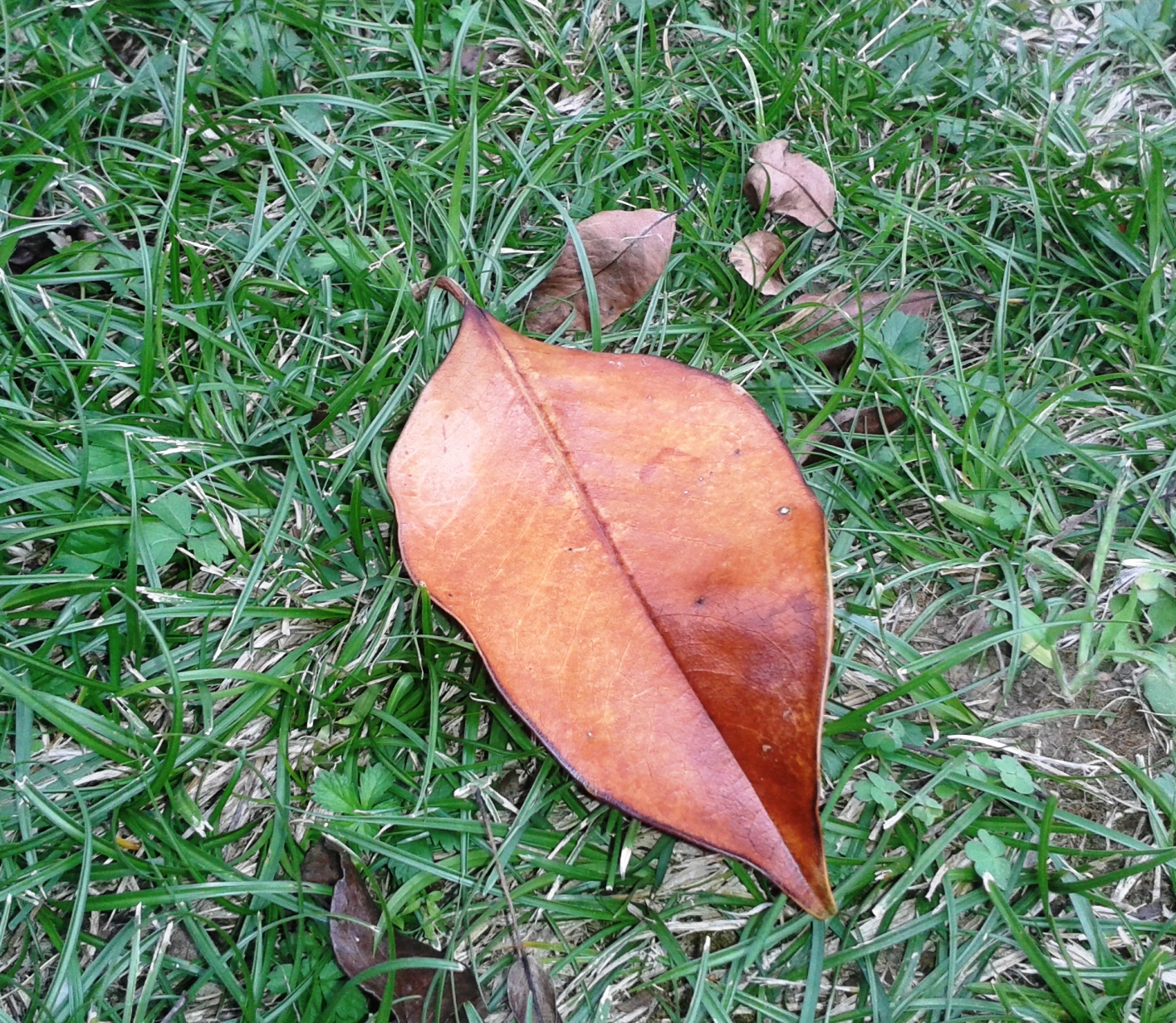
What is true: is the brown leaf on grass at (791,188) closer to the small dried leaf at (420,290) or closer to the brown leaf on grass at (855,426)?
the brown leaf on grass at (855,426)

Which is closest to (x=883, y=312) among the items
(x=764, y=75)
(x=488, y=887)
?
(x=764, y=75)

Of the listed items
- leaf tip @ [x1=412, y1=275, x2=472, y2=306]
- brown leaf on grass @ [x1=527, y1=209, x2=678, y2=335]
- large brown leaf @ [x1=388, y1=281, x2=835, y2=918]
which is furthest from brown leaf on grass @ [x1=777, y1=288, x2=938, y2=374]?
leaf tip @ [x1=412, y1=275, x2=472, y2=306]

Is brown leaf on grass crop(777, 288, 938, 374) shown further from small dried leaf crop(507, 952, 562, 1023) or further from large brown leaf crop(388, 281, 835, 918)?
small dried leaf crop(507, 952, 562, 1023)

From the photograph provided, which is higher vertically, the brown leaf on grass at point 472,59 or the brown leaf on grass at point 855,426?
the brown leaf on grass at point 472,59

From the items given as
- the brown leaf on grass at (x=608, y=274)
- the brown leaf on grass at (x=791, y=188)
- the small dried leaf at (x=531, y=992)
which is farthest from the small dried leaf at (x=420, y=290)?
the small dried leaf at (x=531, y=992)

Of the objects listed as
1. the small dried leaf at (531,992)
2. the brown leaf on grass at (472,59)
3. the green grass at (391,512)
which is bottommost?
the small dried leaf at (531,992)

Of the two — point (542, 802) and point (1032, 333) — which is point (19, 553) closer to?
point (542, 802)
